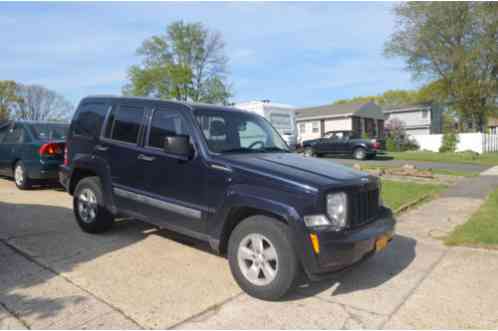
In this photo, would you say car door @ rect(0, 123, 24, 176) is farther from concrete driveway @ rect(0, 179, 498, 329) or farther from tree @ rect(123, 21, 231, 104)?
tree @ rect(123, 21, 231, 104)

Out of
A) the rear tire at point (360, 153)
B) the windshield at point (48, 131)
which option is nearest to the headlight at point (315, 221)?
the windshield at point (48, 131)

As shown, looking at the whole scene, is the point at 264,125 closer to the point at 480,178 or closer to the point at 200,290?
the point at 200,290

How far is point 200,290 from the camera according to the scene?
349 cm

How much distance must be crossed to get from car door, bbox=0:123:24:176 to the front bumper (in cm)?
799

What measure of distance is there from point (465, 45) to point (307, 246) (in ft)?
118

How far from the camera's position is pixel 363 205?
3566mm

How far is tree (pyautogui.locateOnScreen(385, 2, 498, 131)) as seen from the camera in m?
30.5

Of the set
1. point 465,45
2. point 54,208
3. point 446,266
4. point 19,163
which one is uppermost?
point 465,45

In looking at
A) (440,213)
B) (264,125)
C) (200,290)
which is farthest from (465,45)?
(200,290)

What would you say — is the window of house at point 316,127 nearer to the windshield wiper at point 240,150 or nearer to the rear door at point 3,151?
the rear door at point 3,151

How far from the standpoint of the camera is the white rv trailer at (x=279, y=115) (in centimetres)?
1514

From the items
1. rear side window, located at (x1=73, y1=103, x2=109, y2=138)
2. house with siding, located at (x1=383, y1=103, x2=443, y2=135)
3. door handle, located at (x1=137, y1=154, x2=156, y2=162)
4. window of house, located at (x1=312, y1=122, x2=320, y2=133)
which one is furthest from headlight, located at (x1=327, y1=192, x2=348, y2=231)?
house with siding, located at (x1=383, y1=103, x2=443, y2=135)

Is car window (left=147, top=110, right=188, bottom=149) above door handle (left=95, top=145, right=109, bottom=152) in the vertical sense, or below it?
above

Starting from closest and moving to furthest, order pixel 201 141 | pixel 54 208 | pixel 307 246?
pixel 307 246, pixel 201 141, pixel 54 208
